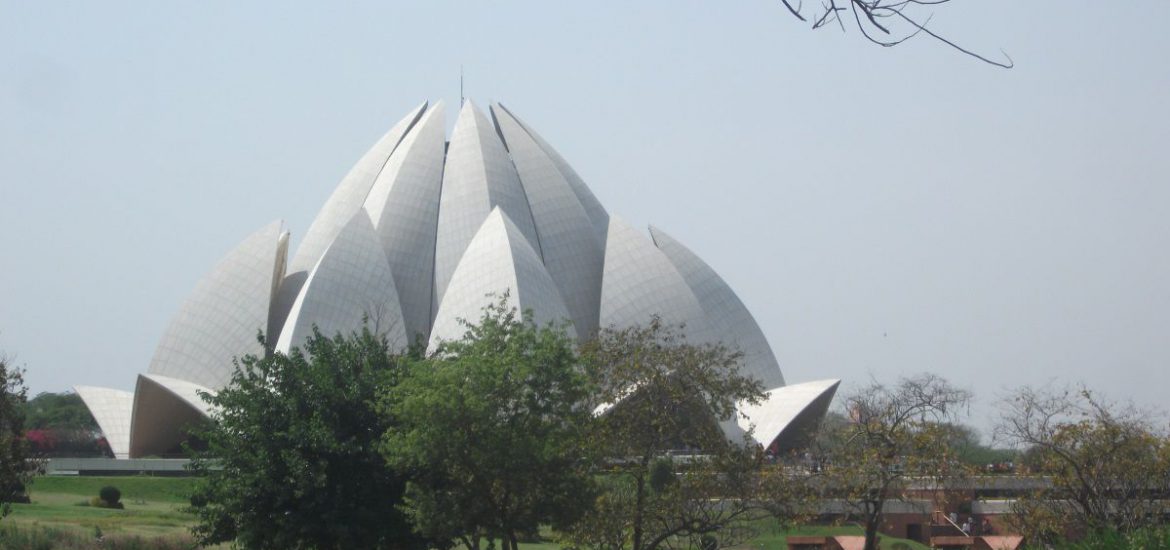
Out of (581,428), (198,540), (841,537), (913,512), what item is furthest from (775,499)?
(913,512)

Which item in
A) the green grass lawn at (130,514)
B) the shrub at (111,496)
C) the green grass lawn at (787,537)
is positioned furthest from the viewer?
the shrub at (111,496)

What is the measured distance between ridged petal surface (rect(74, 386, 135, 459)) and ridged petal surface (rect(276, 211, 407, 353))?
616cm

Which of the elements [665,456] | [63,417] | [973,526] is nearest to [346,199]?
[973,526]

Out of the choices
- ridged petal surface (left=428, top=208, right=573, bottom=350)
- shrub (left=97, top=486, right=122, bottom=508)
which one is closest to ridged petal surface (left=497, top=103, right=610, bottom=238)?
ridged petal surface (left=428, top=208, right=573, bottom=350)

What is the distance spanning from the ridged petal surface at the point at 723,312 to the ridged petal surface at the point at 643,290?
5.59 ft

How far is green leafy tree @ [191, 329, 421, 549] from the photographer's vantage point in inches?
800

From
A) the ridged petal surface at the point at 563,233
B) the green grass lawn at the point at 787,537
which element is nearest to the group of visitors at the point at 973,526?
the green grass lawn at the point at 787,537

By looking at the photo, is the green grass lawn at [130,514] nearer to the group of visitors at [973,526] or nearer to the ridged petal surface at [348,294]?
the group of visitors at [973,526]

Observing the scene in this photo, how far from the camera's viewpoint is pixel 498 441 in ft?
59.5

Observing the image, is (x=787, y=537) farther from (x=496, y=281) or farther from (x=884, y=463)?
(x=496, y=281)

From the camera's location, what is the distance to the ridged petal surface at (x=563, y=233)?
44.5 m

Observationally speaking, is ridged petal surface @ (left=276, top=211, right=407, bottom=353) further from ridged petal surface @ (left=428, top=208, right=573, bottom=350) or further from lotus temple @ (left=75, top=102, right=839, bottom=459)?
ridged petal surface @ (left=428, top=208, right=573, bottom=350)

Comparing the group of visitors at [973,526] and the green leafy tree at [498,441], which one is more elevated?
the green leafy tree at [498,441]

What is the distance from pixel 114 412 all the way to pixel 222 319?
4629mm
